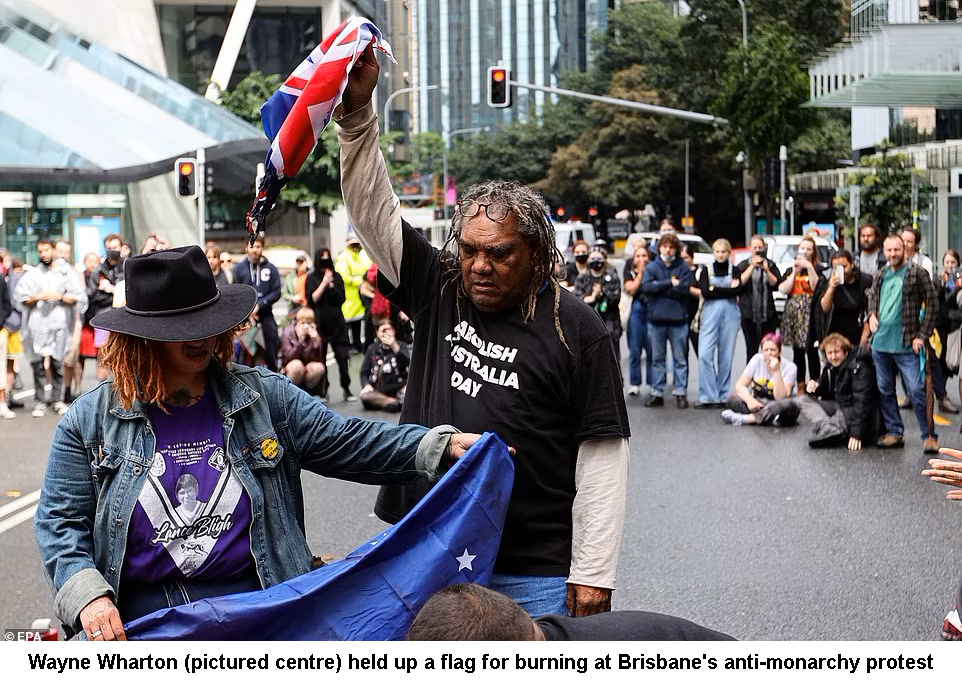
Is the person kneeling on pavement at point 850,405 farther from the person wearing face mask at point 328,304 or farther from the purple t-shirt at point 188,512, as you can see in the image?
the purple t-shirt at point 188,512

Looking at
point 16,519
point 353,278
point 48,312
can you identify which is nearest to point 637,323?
point 353,278

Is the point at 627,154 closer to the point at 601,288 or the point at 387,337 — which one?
the point at 601,288

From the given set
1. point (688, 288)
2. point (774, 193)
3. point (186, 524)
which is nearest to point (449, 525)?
point (186, 524)

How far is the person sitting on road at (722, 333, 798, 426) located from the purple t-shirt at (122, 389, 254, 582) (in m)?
11.0

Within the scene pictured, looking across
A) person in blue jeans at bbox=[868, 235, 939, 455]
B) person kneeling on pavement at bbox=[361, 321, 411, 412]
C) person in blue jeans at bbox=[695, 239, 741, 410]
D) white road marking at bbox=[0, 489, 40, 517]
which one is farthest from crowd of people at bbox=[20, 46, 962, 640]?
person in blue jeans at bbox=[695, 239, 741, 410]

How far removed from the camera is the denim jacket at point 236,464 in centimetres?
315

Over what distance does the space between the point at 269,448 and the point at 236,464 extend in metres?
0.11

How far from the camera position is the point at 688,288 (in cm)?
1569

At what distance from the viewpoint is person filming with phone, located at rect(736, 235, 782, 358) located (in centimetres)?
1608

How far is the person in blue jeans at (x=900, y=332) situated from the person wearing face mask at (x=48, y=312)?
28.8 feet

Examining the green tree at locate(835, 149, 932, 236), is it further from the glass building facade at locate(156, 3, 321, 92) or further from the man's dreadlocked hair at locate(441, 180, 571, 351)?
the glass building facade at locate(156, 3, 321, 92)

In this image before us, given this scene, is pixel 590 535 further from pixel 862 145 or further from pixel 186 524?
pixel 862 145

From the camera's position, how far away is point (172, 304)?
3291 mm

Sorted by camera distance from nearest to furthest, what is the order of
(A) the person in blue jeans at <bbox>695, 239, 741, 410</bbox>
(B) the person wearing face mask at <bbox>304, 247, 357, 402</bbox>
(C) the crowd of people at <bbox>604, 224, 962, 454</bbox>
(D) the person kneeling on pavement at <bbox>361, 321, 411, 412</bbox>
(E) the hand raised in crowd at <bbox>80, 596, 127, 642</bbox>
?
(E) the hand raised in crowd at <bbox>80, 596, 127, 642</bbox> → (C) the crowd of people at <bbox>604, 224, 962, 454</bbox> → (D) the person kneeling on pavement at <bbox>361, 321, 411, 412</bbox> → (A) the person in blue jeans at <bbox>695, 239, 741, 410</bbox> → (B) the person wearing face mask at <bbox>304, 247, 357, 402</bbox>
